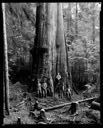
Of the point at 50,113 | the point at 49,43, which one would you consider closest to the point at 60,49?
the point at 49,43

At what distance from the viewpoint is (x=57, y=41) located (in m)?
5.95

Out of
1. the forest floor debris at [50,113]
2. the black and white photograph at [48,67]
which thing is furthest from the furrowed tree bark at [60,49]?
the forest floor debris at [50,113]

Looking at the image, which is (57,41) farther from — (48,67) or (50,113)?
(50,113)

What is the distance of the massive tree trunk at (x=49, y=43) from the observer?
17.6 feet

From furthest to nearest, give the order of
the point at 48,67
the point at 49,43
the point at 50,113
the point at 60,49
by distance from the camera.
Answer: the point at 60,49 < the point at 49,43 < the point at 48,67 < the point at 50,113

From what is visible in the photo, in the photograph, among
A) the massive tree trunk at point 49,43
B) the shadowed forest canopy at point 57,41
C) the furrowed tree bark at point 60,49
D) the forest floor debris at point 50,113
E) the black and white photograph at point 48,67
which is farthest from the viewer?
the shadowed forest canopy at point 57,41

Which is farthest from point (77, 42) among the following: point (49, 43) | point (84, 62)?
point (49, 43)

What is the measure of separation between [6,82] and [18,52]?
11.2 ft

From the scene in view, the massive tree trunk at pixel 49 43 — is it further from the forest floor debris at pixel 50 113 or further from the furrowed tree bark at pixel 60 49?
the forest floor debris at pixel 50 113

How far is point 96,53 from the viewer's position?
709 centimetres

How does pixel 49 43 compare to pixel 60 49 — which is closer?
pixel 49 43

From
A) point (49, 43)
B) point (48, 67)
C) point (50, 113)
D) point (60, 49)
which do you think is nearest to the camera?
point (50, 113)

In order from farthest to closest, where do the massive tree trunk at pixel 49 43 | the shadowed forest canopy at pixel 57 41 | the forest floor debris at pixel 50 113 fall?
1. the shadowed forest canopy at pixel 57 41
2. the massive tree trunk at pixel 49 43
3. the forest floor debris at pixel 50 113

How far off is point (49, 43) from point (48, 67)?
0.94m
